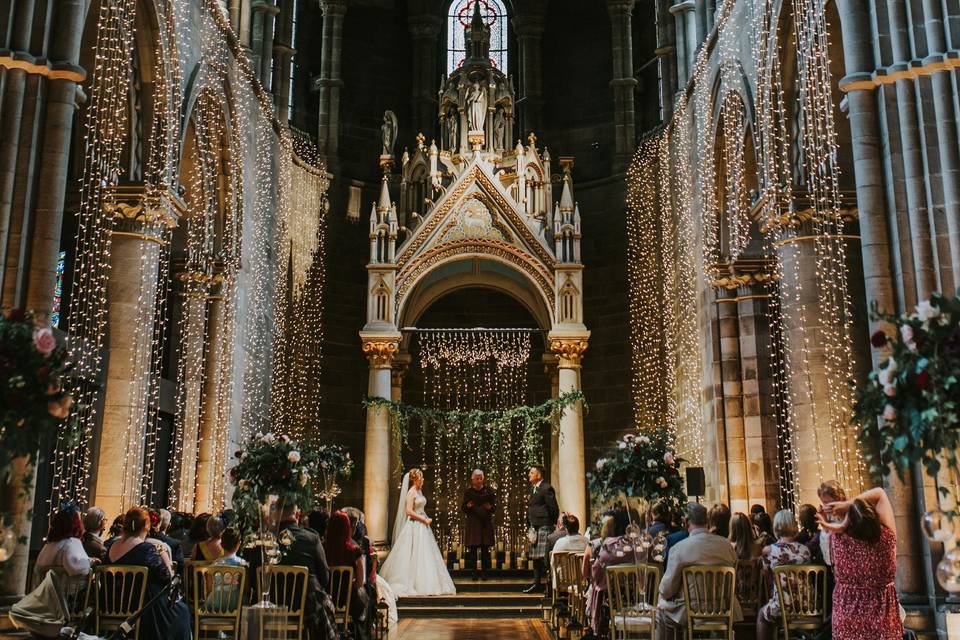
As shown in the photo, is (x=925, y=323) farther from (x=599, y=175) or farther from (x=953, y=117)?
Answer: (x=599, y=175)

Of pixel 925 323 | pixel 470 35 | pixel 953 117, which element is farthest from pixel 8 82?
pixel 470 35

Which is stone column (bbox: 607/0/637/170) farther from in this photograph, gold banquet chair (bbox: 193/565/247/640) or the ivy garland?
gold banquet chair (bbox: 193/565/247/640)

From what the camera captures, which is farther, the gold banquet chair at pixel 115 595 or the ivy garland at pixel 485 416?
the ivy garland at pixel 485 416

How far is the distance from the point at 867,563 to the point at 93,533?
6.07 meters

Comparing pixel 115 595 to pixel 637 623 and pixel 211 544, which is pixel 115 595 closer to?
pixel 211 544

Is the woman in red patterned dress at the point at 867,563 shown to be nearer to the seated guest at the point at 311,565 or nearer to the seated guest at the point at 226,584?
the seated guest at the point at 311,565

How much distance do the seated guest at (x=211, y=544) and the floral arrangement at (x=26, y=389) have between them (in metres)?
3.25

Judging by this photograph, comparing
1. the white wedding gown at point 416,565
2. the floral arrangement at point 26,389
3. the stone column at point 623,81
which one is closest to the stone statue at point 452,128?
the stone column at point 623,81

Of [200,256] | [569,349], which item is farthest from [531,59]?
[200,256]

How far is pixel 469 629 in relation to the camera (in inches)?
442

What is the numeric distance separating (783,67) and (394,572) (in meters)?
8.70

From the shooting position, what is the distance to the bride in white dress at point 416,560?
528 inches

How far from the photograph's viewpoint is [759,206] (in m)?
12.2

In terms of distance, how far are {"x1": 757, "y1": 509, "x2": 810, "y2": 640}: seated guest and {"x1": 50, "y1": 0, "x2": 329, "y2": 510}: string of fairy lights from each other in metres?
6.61
